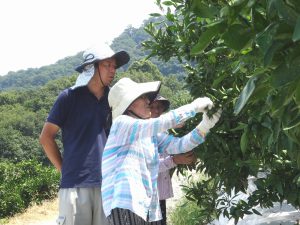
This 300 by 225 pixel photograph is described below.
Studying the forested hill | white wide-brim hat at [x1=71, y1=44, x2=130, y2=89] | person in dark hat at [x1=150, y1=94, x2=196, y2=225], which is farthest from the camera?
the forested hill

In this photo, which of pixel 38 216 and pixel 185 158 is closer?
pixel 185 158

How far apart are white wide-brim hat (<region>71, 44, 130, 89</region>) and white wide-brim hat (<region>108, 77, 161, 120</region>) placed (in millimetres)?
347

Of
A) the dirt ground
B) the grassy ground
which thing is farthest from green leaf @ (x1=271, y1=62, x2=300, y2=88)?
the grassy ground

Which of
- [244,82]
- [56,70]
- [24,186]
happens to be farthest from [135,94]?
[56,70]

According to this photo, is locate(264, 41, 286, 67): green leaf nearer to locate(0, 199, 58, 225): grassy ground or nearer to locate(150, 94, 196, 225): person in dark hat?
locate(150, 94, 196, 225): person in dark hat

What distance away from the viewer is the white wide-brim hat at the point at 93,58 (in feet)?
10.4

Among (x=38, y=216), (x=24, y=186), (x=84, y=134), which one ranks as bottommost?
(x=38, y=216)

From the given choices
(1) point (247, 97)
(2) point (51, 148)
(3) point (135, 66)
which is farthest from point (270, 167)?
(3) point (135, 66)

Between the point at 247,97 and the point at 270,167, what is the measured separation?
4.19 feet

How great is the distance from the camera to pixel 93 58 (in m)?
3.17

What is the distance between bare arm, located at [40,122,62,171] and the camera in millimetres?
3211

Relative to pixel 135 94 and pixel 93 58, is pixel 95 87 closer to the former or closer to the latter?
pixel 93 58

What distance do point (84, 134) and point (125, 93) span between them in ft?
1.68

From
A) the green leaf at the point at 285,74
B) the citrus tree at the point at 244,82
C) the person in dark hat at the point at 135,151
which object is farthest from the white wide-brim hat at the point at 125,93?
the green leaf at the point at 285,74
